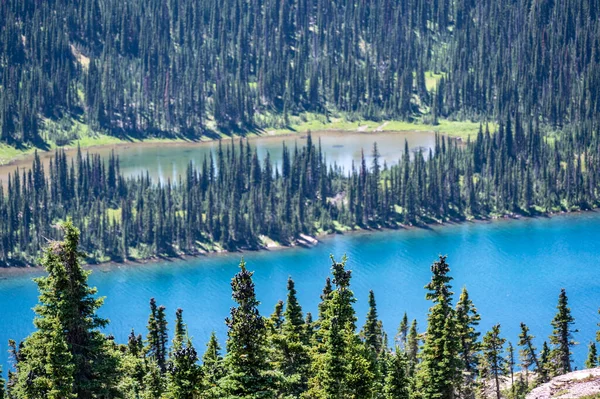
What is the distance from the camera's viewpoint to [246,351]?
62656 mm

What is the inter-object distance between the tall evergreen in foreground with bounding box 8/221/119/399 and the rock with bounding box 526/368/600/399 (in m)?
34.3

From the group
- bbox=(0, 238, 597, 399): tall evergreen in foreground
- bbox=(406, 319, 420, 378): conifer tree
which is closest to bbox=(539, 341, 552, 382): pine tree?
bbox=(0, 238, 597, 399): tall evergreen in foreground

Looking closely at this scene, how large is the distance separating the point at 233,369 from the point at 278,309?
53937mm

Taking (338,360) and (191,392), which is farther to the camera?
(338,360)

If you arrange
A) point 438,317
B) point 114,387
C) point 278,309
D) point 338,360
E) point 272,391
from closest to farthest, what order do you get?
point 272,391 < point 114,387 < point 338,360 < point 438,317 < point 278,309

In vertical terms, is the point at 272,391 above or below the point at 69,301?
below

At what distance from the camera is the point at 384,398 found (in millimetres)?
93312

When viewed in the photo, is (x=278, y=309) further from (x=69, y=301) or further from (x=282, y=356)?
(x=69, y=301)

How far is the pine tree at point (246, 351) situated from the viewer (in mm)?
62281

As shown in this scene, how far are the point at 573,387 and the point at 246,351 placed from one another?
31318 millimetres

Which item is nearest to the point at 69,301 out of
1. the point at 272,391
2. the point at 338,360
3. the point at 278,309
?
the point at 272,391

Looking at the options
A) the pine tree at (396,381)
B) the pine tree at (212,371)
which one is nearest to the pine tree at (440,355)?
the pine tree at (396,381)

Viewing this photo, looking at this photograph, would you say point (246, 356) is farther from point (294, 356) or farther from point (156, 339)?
point (156, 339)

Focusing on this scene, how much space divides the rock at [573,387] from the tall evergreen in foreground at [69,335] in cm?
3428
